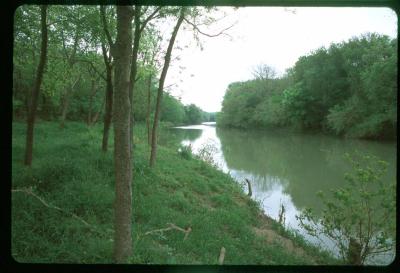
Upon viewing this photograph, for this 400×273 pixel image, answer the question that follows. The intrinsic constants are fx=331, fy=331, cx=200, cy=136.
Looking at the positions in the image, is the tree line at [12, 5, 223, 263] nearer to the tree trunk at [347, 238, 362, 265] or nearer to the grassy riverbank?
the grassy riverbank

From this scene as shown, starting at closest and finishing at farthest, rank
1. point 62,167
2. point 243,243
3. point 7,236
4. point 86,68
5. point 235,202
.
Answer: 1. point 7,236
2. point 243,243
3. point 62,167
4. point 235,202
5. point 86,68

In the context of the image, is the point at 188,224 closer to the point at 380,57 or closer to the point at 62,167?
the point at 62,167

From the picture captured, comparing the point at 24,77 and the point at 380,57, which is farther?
the point at 380,57

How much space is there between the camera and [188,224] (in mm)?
3852

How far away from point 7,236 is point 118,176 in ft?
2.63

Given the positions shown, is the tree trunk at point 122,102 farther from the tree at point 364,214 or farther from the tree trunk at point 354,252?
the tree trunk at point 354,252

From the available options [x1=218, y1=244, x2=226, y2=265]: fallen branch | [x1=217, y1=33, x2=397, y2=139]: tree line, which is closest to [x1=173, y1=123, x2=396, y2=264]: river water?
[x1=217, y1=33, x2=397, y2=139]: tree line

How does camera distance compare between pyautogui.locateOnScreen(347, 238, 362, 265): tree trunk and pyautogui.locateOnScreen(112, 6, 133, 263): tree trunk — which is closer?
pyautogui.locateOnScreen(112, 6, 133, 263): tree trunk

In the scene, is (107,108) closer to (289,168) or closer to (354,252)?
(354,252)

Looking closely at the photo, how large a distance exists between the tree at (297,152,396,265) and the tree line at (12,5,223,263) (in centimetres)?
195

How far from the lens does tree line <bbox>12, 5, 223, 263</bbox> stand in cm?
208

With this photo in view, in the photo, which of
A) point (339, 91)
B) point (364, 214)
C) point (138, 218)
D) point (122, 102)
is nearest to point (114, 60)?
point (122, 102)

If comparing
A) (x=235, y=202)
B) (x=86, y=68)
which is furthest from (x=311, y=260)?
(x=86, y=68)

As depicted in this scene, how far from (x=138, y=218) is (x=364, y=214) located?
93.1 inches
